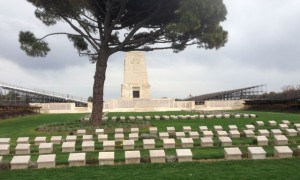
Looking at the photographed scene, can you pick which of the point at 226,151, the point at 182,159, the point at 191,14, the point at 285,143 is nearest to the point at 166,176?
the point at 182,159

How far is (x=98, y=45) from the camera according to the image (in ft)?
62.6

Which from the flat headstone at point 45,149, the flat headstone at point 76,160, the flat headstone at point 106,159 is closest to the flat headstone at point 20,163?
the flat headstone at point 76,160

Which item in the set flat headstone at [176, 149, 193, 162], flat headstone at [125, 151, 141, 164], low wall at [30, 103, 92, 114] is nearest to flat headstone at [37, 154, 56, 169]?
flat headstone at [125, 151, 141, 164]

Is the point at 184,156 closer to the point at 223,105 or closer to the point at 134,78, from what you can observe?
the point at 223,105

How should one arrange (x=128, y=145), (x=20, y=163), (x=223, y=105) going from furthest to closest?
(x=223, y=105) < (x=128, y=145) < (x=20, y=163)

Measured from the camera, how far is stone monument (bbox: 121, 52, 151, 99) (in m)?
42.3

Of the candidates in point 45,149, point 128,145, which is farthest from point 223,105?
point 45,149

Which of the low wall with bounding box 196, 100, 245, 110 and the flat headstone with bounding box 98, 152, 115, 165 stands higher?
the low wall with bounding box 196, 100, 245, 110

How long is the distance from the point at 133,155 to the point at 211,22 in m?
10.9

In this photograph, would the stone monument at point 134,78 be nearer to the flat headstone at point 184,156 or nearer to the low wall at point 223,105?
the low wall at point 223,105

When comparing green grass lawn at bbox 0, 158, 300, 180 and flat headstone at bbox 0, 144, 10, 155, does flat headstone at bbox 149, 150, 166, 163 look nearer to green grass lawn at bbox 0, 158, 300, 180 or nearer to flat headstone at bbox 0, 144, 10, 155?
green grass lawn at bbox 0, 158, 300, 180

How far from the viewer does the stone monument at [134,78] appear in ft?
139

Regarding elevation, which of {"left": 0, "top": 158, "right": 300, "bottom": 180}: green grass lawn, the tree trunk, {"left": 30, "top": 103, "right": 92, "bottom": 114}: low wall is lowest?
{"left": 0, "top": 158, "right": 300, "bottom": 180}: green grass lawn

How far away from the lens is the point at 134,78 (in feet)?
139
